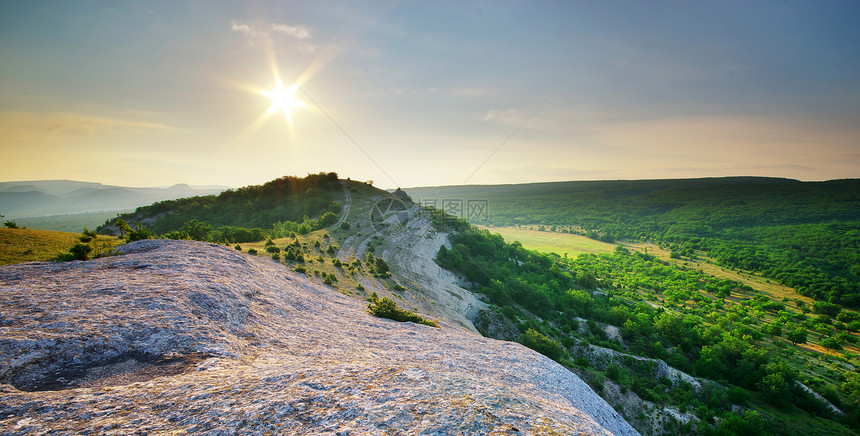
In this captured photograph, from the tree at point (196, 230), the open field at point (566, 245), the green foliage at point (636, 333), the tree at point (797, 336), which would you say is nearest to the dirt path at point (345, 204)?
the tree at point (196, 230)

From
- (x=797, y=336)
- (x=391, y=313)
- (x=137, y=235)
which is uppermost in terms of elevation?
(x=137, y=235)

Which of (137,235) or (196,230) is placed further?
(196,230)

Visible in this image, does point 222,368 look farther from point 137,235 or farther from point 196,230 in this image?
point 196,230

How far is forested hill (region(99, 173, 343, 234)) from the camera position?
2377 inches

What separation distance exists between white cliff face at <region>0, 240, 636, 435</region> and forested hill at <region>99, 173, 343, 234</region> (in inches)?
1748

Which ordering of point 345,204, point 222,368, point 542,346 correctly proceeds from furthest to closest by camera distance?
point 345,204, point 542,346, point 222,368

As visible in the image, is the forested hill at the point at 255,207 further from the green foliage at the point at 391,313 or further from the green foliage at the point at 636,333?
the green foliage at the point at 391,313

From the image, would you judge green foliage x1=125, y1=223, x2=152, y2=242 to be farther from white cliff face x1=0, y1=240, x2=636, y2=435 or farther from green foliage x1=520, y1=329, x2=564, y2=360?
green foliage x1=520, y1=329, x2=564, y2=360

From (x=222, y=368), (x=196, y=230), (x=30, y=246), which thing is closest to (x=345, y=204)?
(x=196, y=230)

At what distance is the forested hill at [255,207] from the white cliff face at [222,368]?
44397 mm

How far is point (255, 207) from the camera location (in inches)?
2613

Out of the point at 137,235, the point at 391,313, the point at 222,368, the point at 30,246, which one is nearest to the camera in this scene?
the point at 222,368

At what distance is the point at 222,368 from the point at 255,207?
216 ft

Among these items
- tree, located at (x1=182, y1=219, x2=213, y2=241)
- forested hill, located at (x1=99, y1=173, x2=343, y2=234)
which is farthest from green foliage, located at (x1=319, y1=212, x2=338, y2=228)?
tree, located at (x1=182, y1=219, x2=213, y2=241)
